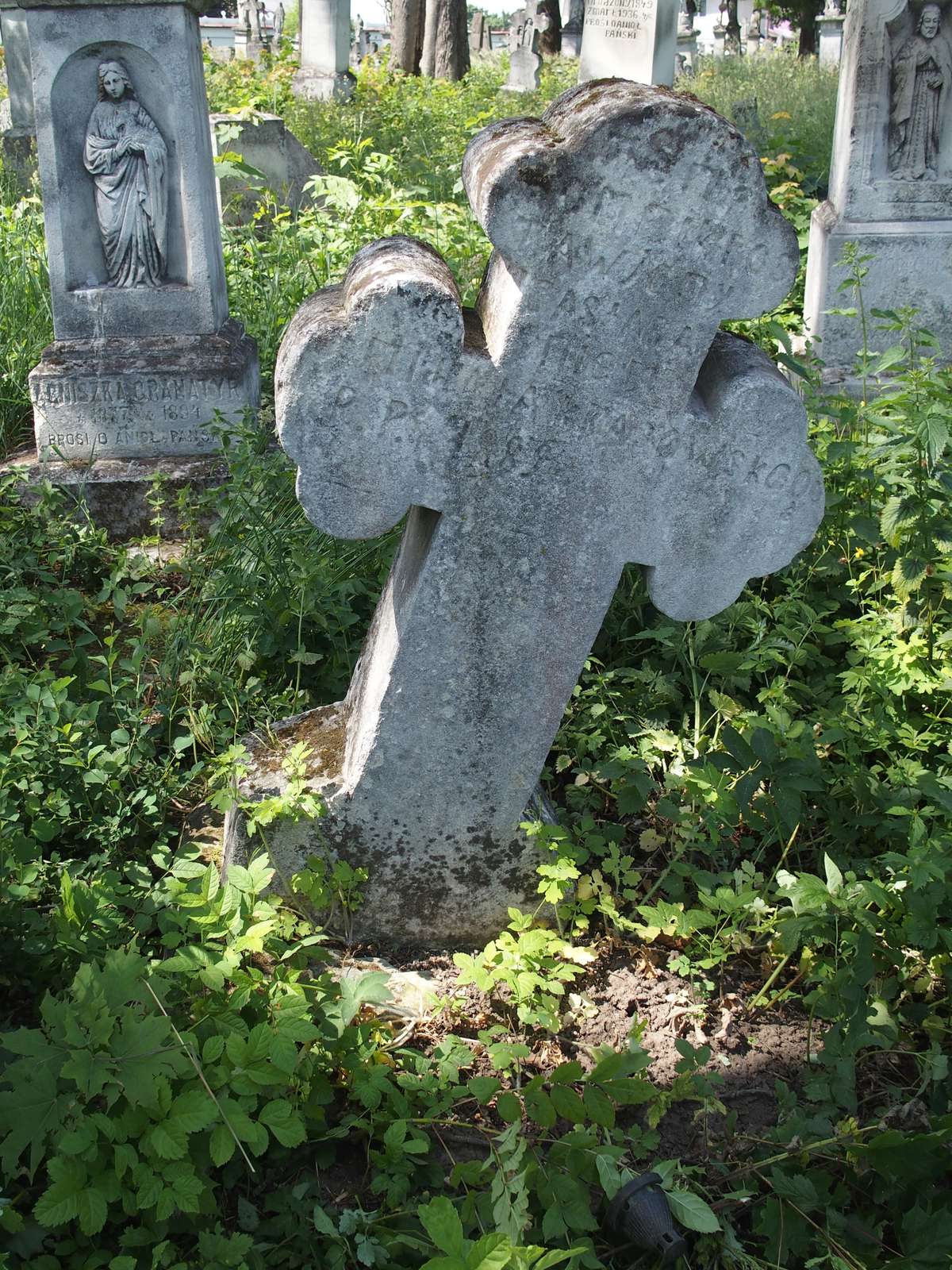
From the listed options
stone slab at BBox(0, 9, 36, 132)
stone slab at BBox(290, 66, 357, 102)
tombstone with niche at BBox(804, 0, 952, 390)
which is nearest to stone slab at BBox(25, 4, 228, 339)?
tombstone with niche at BBox(804, 0, 952, 390)

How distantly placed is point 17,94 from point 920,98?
7.87 metres

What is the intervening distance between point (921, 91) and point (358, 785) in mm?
5560

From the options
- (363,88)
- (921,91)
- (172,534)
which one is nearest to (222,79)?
(363,88)

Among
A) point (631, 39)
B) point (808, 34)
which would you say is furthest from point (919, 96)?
point (808, 34)

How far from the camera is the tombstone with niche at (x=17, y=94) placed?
9477 millimetres

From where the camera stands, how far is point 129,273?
5008 mm

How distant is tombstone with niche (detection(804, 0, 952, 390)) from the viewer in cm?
600

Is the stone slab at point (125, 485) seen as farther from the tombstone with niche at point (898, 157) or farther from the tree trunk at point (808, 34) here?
the tree trunk at point (808, 34)

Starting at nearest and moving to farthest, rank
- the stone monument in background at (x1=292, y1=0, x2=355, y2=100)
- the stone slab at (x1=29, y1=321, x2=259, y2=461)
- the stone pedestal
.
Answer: the stone slab at (x1=29, y1=321, x2=259, y2=461)
the stone monument in background at (x1=292, y1=0, x2=355, y2=100)
the stone pedestal

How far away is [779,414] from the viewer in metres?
2.05

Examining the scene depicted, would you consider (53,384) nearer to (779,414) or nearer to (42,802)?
(42,802)

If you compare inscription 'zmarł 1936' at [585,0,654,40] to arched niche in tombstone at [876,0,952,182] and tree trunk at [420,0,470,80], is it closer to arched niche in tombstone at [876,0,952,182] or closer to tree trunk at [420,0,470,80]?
arched niche in tombstone at [876,0,952,182]

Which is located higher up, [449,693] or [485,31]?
[485,31]

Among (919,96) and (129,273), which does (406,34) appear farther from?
(129,273)
